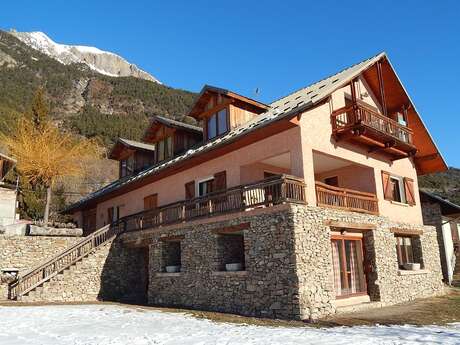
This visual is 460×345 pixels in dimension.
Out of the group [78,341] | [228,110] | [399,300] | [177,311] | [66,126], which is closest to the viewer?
[78,341]

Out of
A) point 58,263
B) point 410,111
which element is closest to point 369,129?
point 410,111

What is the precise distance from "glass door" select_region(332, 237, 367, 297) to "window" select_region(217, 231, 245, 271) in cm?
358

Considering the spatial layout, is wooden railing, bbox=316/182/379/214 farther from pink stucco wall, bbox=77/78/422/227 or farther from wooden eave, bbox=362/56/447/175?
wooden eave, bbox=362/56/447/175

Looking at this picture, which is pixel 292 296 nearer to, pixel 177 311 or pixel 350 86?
pixel 177 311

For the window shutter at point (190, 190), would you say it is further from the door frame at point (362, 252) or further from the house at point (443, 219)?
the house at point (443, 219)

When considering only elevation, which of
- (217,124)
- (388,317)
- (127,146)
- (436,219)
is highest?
(127,146)

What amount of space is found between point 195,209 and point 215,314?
15.6 feet

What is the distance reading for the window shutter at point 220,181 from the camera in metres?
17.4

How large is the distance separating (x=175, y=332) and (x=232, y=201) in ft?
19.8

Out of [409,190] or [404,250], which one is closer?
[404,250]

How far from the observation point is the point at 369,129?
16.0 meters

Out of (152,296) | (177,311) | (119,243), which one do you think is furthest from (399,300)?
(119,243)

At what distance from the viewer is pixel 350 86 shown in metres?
18.0

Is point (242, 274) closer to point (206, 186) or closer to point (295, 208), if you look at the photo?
point (295, 208)
